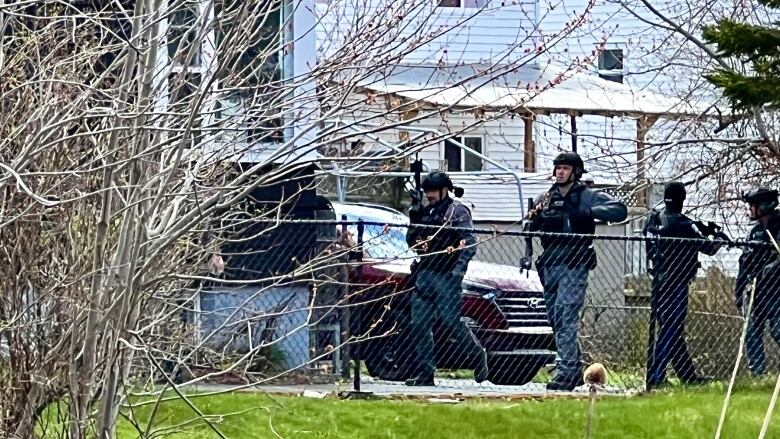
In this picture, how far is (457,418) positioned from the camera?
29.2 feet

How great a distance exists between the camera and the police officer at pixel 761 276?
35.4ft

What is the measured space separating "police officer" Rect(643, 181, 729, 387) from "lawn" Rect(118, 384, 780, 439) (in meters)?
1.13

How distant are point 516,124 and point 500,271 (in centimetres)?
994

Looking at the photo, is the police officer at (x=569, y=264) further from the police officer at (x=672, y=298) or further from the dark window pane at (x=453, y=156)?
the dark window pane at (x=453, y=156)

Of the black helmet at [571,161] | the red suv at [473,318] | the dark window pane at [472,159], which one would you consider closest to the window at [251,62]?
the red suv at [473,318]

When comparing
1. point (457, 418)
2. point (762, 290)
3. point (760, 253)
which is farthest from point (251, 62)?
point (762, 290)

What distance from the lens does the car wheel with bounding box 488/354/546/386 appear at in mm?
10945

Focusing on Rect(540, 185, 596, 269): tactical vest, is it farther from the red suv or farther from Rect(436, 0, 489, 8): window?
Rect(436, 0, 489, 8): window

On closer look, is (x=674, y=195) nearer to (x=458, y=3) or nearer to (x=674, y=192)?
(x=674, y=192)

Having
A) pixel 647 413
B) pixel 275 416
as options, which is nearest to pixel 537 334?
pixel 647 413

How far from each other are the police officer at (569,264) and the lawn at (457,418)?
740 millimetres

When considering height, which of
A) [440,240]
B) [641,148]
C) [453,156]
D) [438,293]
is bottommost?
[438,293]

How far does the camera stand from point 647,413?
9.19 m

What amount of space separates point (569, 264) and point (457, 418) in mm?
1952
